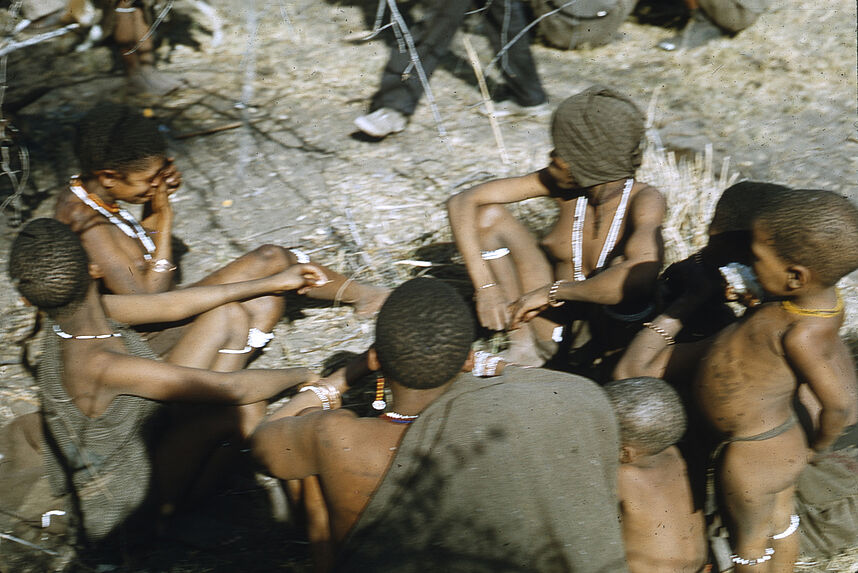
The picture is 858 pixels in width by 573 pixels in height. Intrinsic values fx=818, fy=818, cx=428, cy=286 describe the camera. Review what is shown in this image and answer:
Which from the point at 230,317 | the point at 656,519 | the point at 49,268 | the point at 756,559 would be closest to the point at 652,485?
the point at 656,519

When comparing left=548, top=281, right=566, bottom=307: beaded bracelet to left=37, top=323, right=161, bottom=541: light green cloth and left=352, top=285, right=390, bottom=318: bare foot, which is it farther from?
left=37, top=323, right=161, bottom=541: light green cloth

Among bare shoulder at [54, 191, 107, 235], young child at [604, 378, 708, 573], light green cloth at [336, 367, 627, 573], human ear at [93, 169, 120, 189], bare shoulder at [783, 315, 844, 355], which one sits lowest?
young child at [604, 378, 708, 573]

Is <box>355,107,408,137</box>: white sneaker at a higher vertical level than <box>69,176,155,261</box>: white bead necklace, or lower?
lower

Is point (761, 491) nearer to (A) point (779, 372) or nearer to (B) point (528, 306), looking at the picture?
(A) point (779, 372)

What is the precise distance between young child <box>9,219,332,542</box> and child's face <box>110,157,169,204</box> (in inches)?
18.4

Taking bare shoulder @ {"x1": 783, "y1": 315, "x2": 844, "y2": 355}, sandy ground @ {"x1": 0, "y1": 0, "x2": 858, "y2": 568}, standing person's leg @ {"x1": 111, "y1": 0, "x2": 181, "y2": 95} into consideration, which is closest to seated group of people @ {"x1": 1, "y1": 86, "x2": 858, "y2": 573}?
bare shoulder @ {"x1": 783, "y1": 315, "x2": 844, "y2": 355}

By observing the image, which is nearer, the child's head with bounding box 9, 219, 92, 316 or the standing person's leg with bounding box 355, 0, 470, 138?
the child's head with bounding box 9, 219, 92, 316

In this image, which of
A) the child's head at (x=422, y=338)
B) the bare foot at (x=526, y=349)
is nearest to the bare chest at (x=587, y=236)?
the bare foot at (x=526, y=349)

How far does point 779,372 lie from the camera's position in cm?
250

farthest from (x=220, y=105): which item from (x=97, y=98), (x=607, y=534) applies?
(x=607, y=534)

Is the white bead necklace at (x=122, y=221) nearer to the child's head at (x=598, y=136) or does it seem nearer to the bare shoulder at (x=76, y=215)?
the bare shoulder at (x=76, y=215)

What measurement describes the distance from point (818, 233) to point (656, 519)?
3.21ft

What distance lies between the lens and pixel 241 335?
3.32 meters

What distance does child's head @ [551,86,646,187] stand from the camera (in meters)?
3.11
